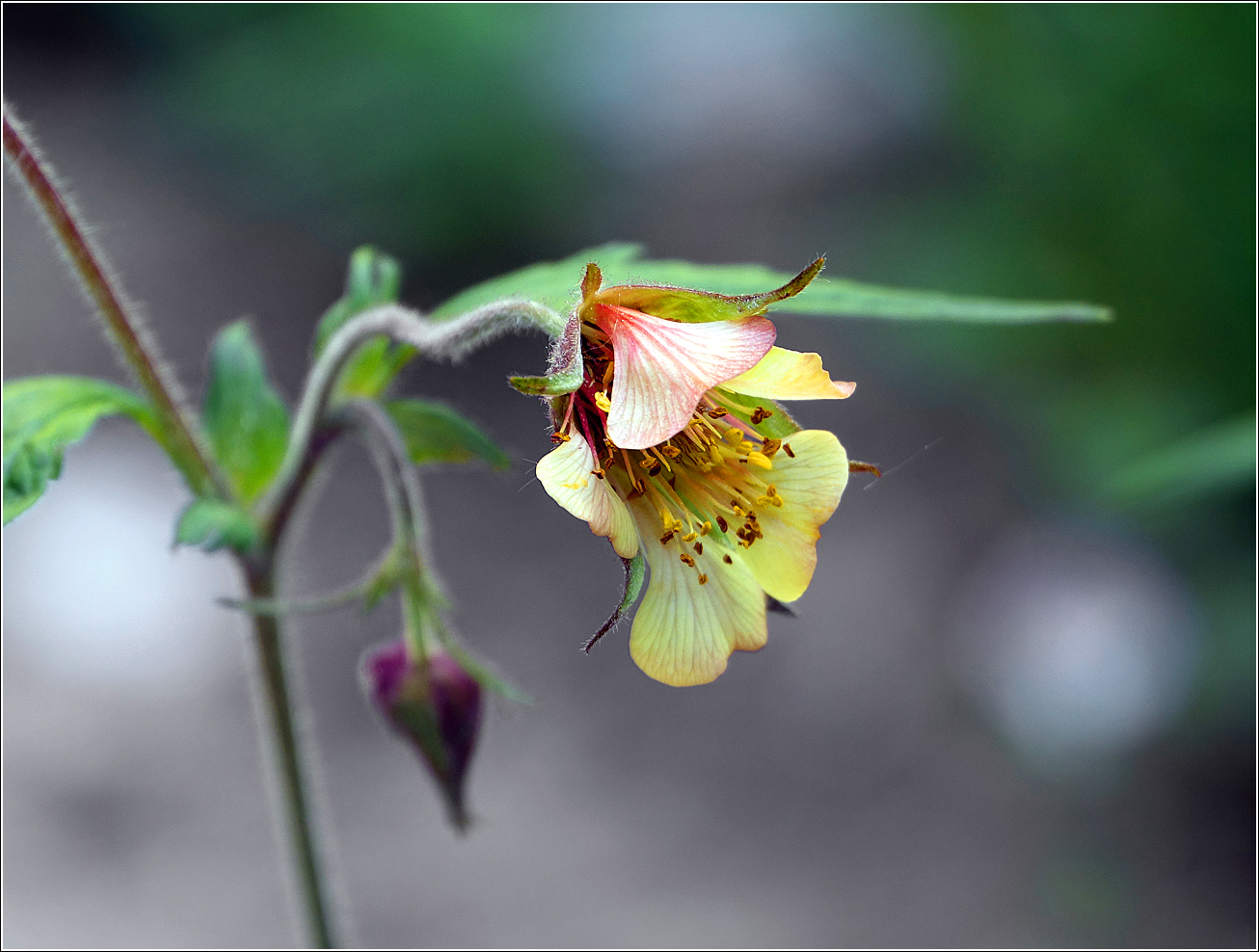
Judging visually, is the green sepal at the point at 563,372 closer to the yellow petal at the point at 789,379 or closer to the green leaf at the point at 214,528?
the yellow petal at the point at 789,379

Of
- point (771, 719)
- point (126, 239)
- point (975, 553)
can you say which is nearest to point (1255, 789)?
point (975, 553)

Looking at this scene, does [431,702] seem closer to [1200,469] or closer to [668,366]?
[668,366]

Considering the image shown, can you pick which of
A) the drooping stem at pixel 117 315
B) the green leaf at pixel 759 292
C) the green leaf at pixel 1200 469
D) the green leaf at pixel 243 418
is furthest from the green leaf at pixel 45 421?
the green leaf at pixel 1200 469

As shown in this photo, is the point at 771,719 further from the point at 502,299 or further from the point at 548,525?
the point at 502,299

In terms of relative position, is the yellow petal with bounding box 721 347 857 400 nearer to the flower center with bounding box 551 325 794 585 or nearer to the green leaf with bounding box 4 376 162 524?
the flower center with bounding box 551 325 794 585

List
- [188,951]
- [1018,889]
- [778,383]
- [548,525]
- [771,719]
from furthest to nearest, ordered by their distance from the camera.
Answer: [548,525] < [771,719] < [1018,889] < [188,951] < [778,383]

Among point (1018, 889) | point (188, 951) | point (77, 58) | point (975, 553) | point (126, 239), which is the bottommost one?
point (188, 951)
